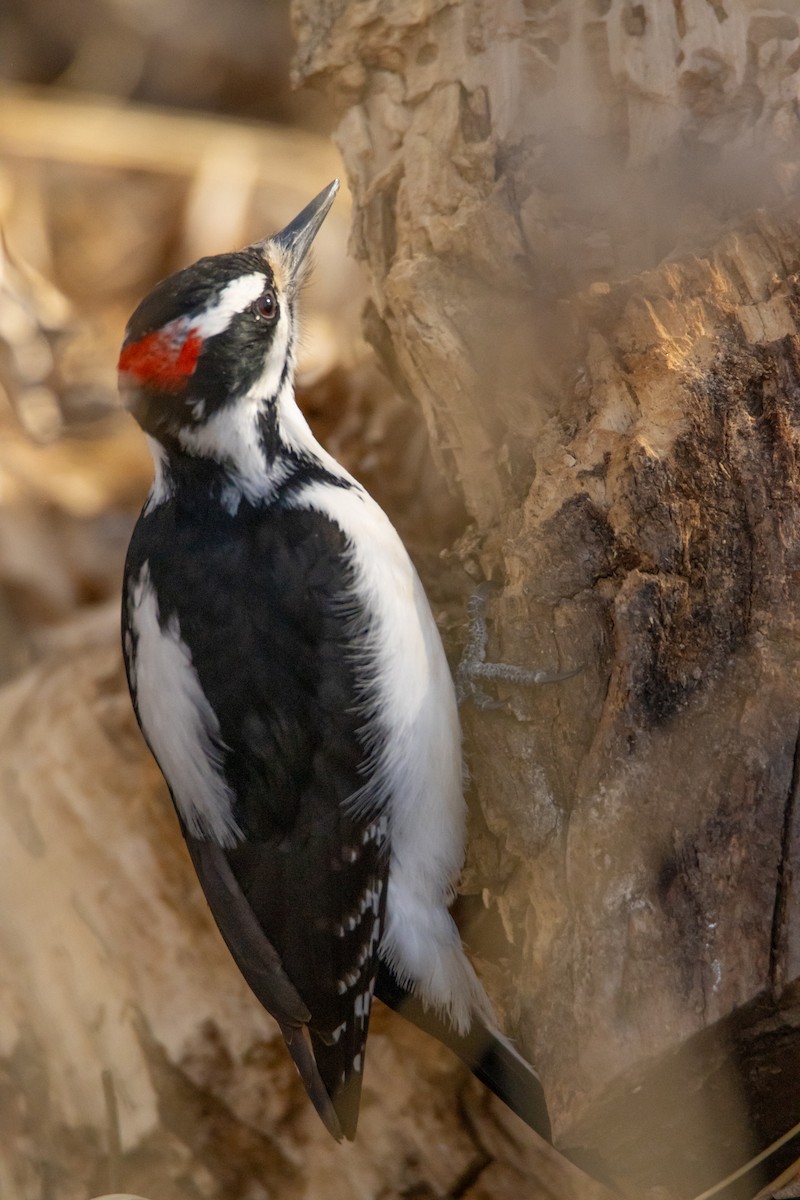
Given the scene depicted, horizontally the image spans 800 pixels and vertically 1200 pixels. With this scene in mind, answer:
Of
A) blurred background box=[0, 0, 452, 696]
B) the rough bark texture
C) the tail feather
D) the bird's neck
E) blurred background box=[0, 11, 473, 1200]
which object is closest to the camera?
the rough bark texture

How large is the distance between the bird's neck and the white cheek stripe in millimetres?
184

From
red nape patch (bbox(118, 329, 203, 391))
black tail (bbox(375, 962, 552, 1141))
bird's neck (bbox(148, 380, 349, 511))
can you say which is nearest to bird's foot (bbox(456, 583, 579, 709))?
bird's neck (bbox(148, 380, 349, 511))

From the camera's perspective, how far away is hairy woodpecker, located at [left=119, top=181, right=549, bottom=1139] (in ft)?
6.31

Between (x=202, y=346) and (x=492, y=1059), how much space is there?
1.34m

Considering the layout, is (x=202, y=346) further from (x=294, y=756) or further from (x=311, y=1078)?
(x=311, y=1078)

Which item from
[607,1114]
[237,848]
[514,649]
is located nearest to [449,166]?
[514,649]

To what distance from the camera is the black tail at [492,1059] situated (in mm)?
1935

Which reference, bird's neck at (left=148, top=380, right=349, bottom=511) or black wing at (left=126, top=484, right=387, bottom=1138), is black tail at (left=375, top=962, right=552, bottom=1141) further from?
bird's neck at (left=148, top=380, right=349, bottom=511)

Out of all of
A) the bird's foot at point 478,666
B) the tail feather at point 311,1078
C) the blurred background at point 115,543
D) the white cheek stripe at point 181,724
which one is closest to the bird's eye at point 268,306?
the blurred background at point 115,543

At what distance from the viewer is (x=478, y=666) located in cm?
200

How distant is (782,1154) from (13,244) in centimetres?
349

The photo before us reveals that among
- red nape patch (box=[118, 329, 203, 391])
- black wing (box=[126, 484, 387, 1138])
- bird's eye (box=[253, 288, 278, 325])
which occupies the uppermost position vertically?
bird's eye (box=[253, 288, 278, 325])

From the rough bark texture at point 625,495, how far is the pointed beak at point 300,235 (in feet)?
0.68

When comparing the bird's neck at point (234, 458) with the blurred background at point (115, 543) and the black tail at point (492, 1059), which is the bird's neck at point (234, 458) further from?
the black tail at point (492, 1059)
